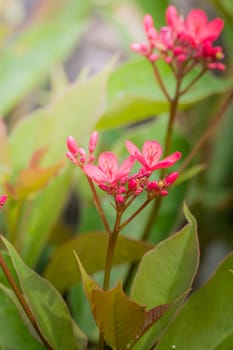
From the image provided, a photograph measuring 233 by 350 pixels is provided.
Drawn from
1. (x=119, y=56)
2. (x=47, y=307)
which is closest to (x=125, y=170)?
(x=47, y=307)

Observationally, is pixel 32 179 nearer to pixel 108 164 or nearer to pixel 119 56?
pixel 108 164

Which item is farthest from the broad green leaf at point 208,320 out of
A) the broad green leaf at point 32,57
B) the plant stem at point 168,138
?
the broad green leaf at point 32,57

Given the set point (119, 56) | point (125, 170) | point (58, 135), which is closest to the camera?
point (125, 170)

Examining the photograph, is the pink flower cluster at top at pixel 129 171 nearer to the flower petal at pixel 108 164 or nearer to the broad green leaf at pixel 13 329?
the flower petal at pixel 108 164

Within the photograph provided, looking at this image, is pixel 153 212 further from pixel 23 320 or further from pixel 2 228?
pixel 2 228

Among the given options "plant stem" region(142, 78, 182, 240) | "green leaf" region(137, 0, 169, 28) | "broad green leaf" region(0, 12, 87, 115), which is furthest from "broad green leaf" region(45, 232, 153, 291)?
Answer: "green leaf" region(137, 0, 169, 28)

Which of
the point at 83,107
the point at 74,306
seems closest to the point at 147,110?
the point at 83,107
